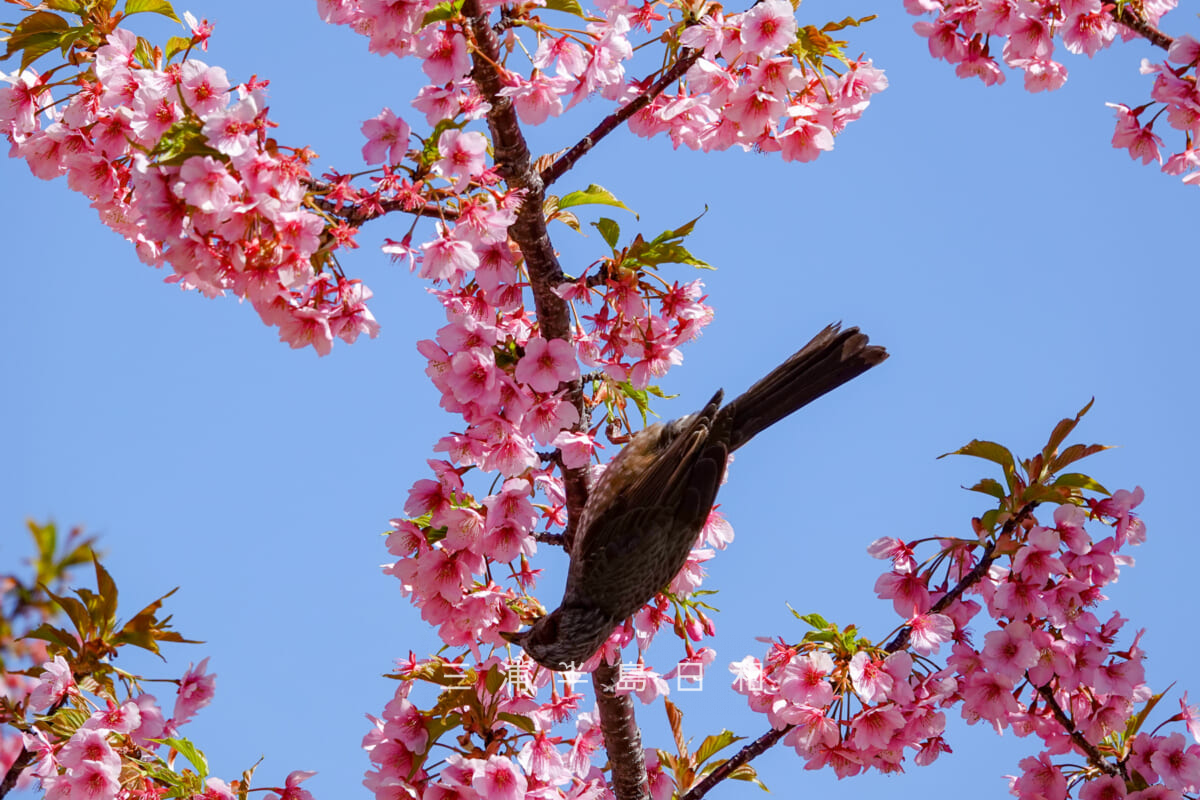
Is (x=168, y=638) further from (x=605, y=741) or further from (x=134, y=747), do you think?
(x=605, y=741)

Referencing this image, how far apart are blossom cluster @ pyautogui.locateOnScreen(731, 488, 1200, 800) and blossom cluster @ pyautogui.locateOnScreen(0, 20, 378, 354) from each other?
2481mm

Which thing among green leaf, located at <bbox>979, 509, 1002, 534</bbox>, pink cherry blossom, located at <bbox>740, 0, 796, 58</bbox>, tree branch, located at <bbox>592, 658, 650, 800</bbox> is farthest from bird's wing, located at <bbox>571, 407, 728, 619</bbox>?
pink cherry blossom, located at <bbox>740, 0, 796, 58</bbox>

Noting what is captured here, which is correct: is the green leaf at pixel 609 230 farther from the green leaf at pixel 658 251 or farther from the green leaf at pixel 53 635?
the green leaf at pixel 53 635

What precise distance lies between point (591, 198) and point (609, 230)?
0.32 metres

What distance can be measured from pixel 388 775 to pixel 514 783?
60 centimetres

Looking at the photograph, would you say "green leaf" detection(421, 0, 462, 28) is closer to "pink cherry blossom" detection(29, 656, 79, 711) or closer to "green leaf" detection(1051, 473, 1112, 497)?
"pink cherry blossom" detection(29, 656, 79, 711)

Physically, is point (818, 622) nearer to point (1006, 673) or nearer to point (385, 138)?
point (1006, 673)

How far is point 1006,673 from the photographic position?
4.93 metres

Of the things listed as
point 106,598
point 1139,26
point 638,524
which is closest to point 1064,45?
point 1139,26

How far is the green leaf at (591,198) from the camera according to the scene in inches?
193

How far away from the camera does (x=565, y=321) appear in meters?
5.01

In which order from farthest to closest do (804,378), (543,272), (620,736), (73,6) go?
(804,378), (620,736), (543,272), (73,6)

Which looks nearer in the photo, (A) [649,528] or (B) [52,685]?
(B) [52,685]

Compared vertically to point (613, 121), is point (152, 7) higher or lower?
higher
